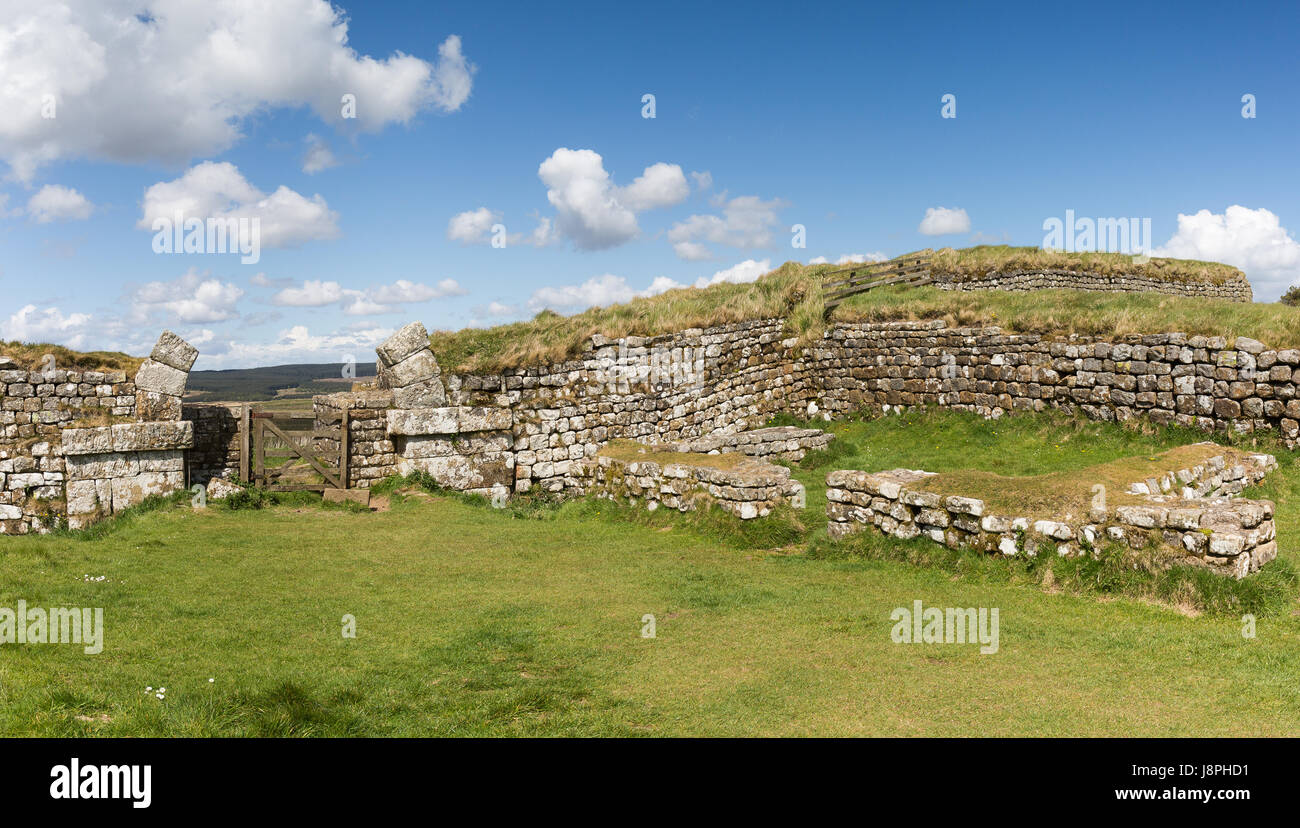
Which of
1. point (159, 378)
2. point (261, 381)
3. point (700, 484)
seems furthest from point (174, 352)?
point (261, 381)

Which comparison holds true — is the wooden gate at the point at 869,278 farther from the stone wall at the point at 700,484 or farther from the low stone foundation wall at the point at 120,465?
the low stone foundation wall at the point at 120,465

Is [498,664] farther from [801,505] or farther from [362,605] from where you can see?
[801,505]

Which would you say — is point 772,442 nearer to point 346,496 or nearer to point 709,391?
point 709,391

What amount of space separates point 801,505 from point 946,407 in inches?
339

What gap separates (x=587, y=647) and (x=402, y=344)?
9484 millimetres

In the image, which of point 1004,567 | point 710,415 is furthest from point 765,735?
point 710,415

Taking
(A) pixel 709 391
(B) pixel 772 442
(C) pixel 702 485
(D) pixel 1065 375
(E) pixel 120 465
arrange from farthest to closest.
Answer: (A) pixel 709 391 → (B) pixel 772 442 → (D) pixel 1065 375 → (E) pixel 120 465 → (C) pixel 702 485

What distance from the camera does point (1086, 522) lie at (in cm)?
816

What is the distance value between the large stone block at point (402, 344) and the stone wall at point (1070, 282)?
21.2 metres

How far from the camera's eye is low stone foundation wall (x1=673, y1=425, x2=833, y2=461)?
55.1 feet

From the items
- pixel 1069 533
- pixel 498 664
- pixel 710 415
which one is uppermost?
pixel 710 415
